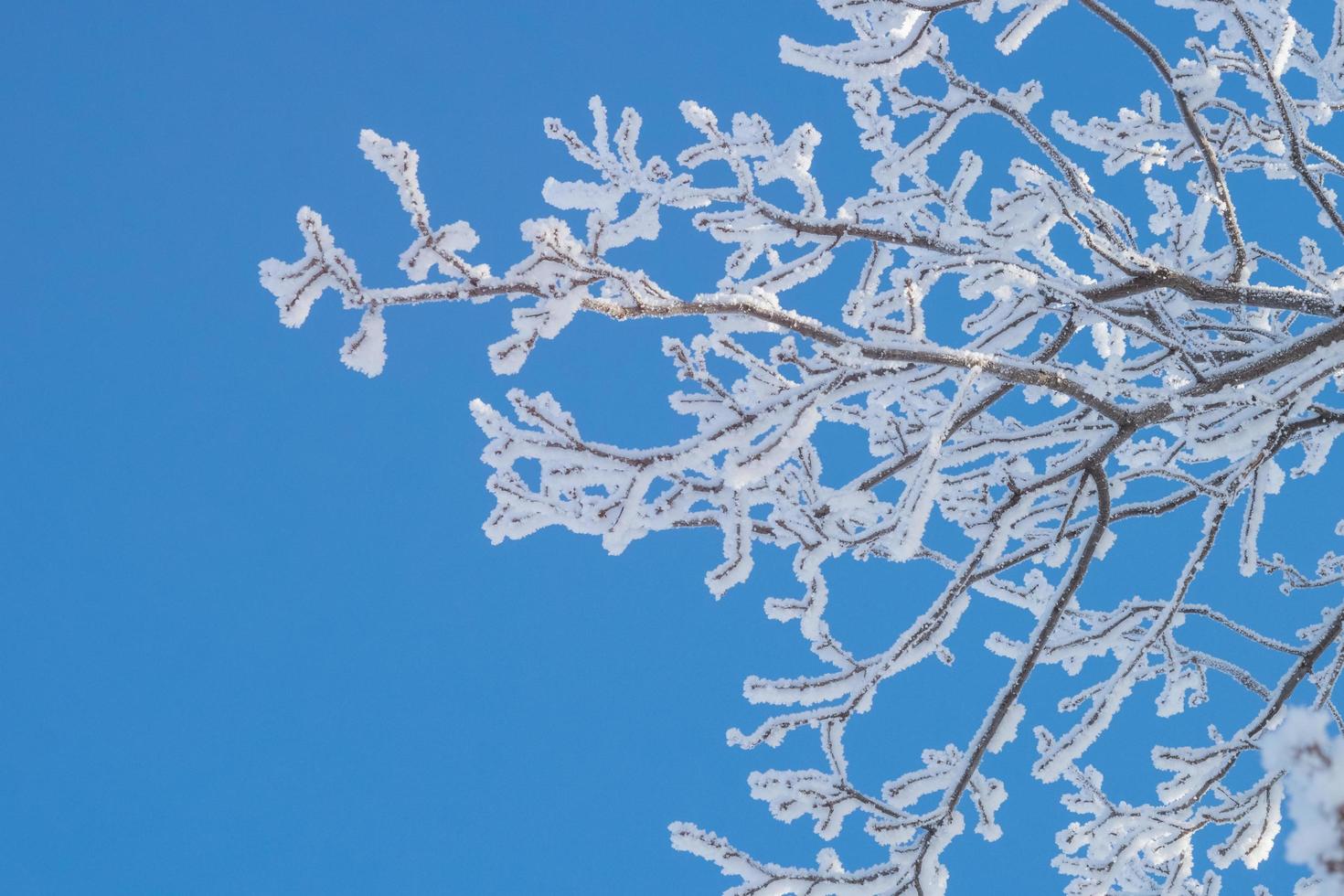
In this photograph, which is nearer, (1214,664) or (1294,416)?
(1294,416)

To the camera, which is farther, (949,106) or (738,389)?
(949,106)

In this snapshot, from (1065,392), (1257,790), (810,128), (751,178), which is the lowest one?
(1257,790)

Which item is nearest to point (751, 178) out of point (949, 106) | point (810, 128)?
point (810, 128)

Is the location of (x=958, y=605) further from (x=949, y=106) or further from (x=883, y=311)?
(x=949, y=106)

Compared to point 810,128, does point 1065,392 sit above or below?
below

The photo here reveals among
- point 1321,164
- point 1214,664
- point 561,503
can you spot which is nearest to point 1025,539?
point 1214,664

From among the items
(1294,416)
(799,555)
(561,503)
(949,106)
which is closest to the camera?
(561,503)

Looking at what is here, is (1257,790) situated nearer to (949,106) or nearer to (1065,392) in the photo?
(1065,392)

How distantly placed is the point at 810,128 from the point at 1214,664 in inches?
115

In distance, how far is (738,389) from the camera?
309 centimetres

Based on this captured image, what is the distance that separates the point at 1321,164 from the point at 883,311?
1881 mm

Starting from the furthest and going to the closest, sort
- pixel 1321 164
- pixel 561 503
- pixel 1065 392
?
pixel 1321 164 < pixel 561 503 < pixel 1065 392

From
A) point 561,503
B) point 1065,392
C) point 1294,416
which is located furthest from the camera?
point 1294,416

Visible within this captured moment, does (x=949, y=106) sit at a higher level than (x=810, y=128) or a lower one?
higher
